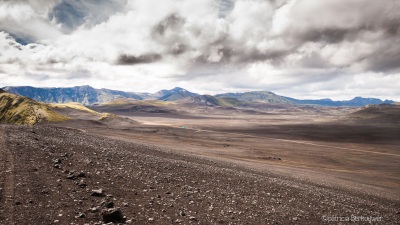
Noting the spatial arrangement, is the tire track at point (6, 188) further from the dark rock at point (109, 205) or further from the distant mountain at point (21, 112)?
the distant mountain at point (21, 112)

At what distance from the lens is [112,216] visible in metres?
10.8

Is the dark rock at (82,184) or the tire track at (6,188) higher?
the tire track at (6,188)

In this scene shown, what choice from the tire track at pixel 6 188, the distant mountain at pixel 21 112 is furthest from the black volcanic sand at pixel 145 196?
the distant mountain at pixel 21 112

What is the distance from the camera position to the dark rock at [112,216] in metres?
10.6

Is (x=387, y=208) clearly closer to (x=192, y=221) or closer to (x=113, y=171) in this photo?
(x=192, y=221)

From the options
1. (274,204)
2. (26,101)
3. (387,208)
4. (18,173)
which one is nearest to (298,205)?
(274,204)

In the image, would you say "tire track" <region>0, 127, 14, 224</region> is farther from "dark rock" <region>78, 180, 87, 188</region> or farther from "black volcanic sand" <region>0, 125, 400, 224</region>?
"dark rock" <region>78, 180, 87, 188</region>

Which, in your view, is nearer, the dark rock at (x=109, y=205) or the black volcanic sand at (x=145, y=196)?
the black volcanic sand at (x=145, y=196)

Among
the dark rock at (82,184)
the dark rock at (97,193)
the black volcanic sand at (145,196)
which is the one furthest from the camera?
the dark rock at (82,184)

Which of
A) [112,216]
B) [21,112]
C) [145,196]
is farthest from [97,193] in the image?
[21,112]

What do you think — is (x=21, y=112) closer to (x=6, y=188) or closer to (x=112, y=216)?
(x=6, y=188)

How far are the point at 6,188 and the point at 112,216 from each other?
227 inches

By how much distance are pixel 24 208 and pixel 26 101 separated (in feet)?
476

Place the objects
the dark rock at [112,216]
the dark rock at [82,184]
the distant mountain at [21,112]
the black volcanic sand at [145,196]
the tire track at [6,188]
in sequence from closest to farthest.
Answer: the tire track at [6,188], the dark rock at [112,216], the black volcanic sand at [145,196], the dark rock at [82,184], the distant mountain at [21,112]
